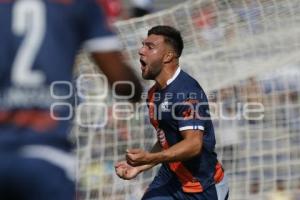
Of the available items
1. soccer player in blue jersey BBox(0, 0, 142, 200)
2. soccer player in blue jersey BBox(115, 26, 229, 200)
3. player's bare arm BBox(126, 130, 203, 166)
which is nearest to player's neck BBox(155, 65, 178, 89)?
soccer player in blue jersey BBox(115, 26, 229, 200)

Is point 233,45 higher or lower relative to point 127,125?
higher

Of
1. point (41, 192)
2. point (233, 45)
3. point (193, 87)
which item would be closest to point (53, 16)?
point (41, 192)

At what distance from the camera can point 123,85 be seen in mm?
2855

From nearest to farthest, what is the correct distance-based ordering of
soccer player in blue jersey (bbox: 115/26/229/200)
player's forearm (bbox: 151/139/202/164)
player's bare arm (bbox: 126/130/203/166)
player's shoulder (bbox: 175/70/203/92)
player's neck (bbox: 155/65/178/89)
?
player's bare arm (bbox: 126/130/203/166) < player's forearm (bbox: 151/139/202/164) < soccer player in blue jersey (bbox: 115/26/229/200) < player's shoulder (bbox: 175/70/203/92) < player's neck (bbox: 155/65/178/89)

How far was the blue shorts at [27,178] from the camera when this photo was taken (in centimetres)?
260

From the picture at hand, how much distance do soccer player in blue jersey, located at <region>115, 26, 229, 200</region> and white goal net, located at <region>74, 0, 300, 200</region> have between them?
4.85 feet

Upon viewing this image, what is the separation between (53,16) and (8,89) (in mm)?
241

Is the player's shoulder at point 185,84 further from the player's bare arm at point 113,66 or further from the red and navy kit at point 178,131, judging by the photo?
the player's bare arm at point 113,66

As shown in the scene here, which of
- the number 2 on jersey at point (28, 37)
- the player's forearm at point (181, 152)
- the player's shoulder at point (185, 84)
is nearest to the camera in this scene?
the number 2 on jersey at point (28, 37)

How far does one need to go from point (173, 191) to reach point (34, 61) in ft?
9.14

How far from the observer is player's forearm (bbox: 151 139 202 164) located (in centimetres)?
477

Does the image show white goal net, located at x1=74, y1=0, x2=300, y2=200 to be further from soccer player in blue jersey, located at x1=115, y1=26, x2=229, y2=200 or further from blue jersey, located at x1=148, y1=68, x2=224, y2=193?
blue jersey, located at x1=148, y1=68, x2=224, y2=193

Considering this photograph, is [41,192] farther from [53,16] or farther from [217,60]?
[217,60]

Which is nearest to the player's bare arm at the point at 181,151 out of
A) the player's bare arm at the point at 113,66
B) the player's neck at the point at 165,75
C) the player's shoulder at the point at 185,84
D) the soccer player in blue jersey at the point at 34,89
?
the player's shoulder at the point at 185,84
